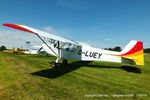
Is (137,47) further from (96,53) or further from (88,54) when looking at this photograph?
(88,54)

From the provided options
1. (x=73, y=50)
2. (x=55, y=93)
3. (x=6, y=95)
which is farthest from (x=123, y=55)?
(x=6, y=95)

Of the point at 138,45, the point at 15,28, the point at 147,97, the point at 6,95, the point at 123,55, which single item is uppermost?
the point at 15,28

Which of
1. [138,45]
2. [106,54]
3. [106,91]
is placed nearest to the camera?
[106,91]

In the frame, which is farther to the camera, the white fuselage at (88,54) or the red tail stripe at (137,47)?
the white fuselage at (88,54)

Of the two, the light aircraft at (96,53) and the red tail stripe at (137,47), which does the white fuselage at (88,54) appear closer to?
the light aircraft at (96,53)

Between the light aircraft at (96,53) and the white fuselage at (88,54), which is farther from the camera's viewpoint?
the white fuselage at (88,54)

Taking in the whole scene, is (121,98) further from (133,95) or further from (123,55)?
(123,55)

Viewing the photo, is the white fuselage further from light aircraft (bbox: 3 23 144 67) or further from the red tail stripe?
the red tail stripe

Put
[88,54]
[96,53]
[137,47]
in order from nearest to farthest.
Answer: [137,47]
[96,53]
[88,54]

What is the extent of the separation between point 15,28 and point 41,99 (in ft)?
15.2

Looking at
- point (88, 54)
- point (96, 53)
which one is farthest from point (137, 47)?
point (88, 54)

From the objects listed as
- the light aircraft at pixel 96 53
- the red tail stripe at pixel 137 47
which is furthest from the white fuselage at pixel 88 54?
the red tail stripe at pixel 137 47

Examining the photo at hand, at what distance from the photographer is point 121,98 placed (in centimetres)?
313

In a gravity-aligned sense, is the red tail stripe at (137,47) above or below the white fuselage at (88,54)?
above
